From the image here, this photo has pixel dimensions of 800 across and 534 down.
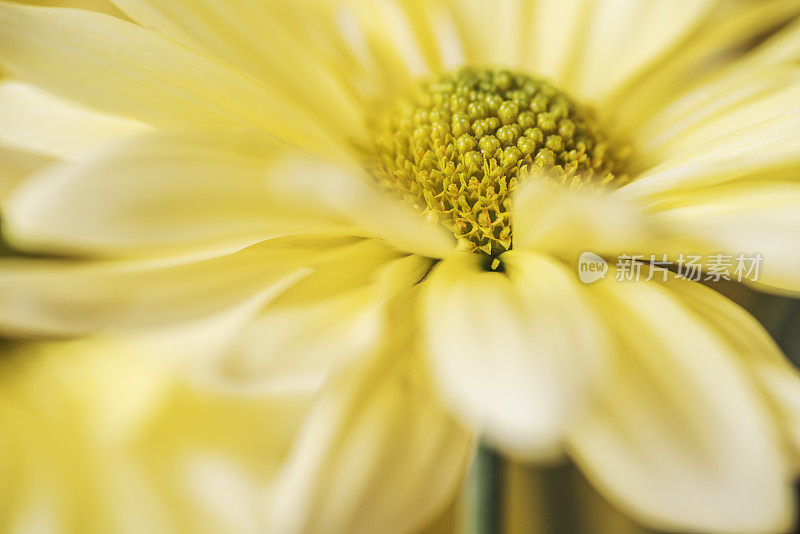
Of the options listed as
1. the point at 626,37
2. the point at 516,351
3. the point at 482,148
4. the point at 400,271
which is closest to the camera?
the point at 516,351

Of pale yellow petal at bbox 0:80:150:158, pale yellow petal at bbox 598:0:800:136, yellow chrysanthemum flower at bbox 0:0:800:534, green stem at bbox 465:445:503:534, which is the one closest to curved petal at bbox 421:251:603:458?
yellow chrysanthemum flower at bbox 0:0:800:534

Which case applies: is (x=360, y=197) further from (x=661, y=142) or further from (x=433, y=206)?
(x=661, y=142)

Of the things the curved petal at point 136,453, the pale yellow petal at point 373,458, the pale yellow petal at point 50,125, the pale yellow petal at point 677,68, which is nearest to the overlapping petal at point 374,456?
the pale yellow petal at point 373,458

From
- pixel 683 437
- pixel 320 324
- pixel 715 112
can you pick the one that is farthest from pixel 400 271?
pixel 715 112

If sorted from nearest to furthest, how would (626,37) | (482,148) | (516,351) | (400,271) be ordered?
(516,351) → (400,271) → (482,148) → (626,37)

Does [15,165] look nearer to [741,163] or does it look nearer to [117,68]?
[117,68]

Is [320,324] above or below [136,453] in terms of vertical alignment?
above

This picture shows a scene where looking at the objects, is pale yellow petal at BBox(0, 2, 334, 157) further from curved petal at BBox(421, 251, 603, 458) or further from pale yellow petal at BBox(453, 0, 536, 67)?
pale yellow petal at BBox(453, 0, 536, 67)

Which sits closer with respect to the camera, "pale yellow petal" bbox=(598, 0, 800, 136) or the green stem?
the green stem
